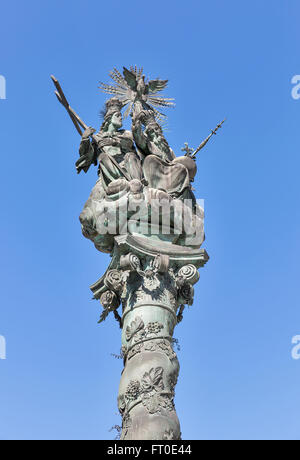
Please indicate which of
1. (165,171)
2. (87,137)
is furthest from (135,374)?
(87,137)

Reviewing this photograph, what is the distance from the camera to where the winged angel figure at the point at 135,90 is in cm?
1477

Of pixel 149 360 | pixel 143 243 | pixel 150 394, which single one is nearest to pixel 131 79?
pixel 143 243

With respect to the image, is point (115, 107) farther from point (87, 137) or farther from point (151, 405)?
point (151, 405)

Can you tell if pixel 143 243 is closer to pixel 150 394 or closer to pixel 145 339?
pixel 145 339

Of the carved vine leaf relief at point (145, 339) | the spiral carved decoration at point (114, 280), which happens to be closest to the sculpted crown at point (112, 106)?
the spiral carved decoration at point (114, 280)

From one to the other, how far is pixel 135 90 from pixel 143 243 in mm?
5035

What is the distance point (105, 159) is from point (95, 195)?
2.58 ft

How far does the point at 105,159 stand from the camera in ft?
42.4

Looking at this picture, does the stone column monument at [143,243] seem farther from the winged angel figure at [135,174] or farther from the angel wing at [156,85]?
the angel wing at [156,85]

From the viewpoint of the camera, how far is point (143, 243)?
11258 mm

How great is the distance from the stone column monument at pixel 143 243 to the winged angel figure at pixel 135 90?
83 mm

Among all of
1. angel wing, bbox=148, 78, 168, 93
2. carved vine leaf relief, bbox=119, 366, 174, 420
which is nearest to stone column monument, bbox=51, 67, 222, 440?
carved vine leaf relief, bbox=119, 366, 174, 420

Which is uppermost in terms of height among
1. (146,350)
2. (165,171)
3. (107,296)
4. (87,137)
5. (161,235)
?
(87,137)

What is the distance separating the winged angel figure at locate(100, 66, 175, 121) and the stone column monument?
0.27 ft
